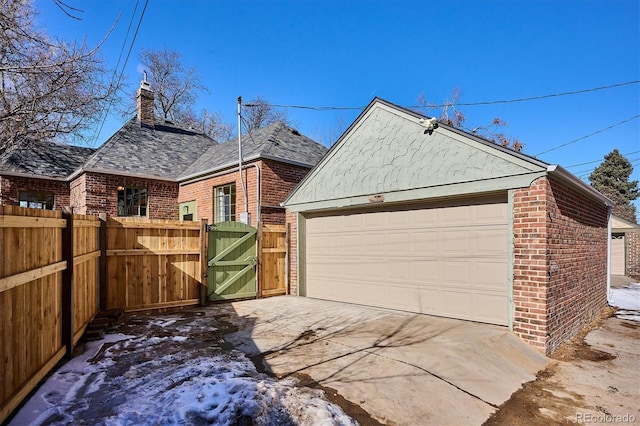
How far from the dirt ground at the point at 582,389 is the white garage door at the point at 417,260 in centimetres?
114

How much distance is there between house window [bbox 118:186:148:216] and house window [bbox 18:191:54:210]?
3.03 meters

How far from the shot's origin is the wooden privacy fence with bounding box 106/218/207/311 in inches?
261

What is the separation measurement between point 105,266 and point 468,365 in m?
6.46

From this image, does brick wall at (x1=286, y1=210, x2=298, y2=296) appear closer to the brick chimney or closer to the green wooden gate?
the green wooden gate

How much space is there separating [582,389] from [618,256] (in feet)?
58.3

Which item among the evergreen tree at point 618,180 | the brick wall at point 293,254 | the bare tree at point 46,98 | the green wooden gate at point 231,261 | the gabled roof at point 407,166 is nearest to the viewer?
the gabled roof at point 407,166

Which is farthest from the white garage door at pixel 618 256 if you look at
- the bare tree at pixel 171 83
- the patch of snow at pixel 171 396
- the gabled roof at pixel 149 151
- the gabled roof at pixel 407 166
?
the bare tree at pixel 171 83

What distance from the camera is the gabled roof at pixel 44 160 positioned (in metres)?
12.9

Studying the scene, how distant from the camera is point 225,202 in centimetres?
1227

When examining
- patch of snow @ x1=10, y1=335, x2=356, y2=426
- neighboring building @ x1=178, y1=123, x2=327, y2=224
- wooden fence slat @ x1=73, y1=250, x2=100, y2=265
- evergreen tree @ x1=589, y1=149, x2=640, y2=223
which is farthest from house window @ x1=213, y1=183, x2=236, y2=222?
evergreen tree @ x1=589, y1=149, x2=640, y2=223

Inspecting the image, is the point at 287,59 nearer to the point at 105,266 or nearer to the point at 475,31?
the point at 475,31

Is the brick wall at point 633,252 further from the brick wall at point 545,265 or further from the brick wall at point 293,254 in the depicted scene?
the brick wall at point 293,254

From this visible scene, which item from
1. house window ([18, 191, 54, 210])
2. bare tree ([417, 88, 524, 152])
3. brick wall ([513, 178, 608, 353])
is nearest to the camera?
brick wall ([513, 178, 608, 353])

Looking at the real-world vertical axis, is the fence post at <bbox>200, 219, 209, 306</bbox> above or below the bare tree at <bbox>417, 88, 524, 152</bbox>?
below
